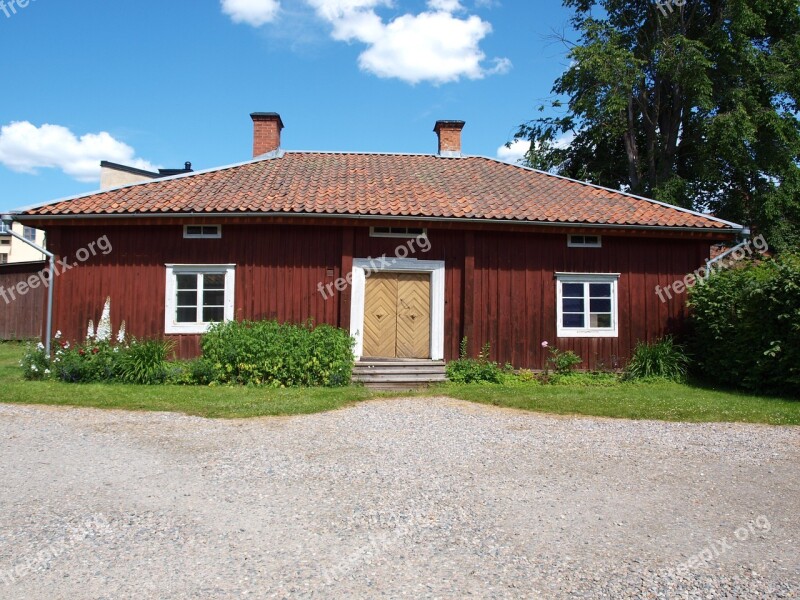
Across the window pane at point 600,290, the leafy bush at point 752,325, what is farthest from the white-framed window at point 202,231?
the leafy bush at point 752,325

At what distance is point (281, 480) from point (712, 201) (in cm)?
2208

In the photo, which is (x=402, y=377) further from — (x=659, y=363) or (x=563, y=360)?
(x=659, y=363)

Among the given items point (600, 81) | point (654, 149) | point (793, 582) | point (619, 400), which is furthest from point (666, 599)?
point (654, 149)

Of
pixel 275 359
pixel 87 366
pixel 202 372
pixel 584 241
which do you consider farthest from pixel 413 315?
pixel 87 366

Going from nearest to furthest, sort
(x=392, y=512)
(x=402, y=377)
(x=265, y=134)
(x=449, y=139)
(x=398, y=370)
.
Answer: (x=392, y=512)
(x=402, y=377)
(x=398, y=370)
(x=265, y=134)
(x=449, y=139)

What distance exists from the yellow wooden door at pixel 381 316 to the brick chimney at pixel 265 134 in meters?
6.32

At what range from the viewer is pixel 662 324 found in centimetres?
1290

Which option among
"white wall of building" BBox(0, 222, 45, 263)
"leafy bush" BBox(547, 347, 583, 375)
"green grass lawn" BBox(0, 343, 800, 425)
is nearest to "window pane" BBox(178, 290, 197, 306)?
"green grass lawn" BBox(0, 343, 800, 425)

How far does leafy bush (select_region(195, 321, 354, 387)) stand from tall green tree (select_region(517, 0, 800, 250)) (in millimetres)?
14207

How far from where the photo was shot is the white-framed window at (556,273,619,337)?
12.6 m

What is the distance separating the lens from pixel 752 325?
1049 centimetres

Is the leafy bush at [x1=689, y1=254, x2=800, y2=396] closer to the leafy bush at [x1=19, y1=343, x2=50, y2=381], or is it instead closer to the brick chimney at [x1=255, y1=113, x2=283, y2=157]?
the brick chimney at [x1=255, y1=113, x2=283, y2=157]

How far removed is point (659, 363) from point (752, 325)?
2.09 m

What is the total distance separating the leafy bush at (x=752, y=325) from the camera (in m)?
9.83
